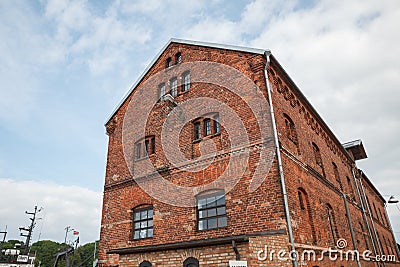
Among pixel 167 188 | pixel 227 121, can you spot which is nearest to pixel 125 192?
pixel 167 188

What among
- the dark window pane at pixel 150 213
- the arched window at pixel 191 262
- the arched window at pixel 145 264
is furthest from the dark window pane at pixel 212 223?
the dark window pane at pixel 150 213

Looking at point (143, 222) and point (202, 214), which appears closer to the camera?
point (202, 214)

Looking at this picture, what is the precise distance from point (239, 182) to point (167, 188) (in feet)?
9.84

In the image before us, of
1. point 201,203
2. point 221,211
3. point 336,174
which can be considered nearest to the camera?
point 221,211

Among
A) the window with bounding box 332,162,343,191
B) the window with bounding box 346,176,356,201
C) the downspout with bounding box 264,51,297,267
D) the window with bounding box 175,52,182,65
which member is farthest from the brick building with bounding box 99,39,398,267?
the window with bounding box 346,176,356,201

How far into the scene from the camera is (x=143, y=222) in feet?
37.6

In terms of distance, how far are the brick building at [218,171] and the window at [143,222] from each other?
0.04m

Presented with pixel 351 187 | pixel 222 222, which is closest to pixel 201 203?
pixel 222 222

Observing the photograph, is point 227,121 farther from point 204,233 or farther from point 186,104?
point 204,233

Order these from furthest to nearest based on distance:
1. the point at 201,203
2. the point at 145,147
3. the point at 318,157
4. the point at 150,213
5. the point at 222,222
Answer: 1. the point at 318,157
2. the point at 145,147
3. the point at 150,213
4. the point at 201,203
5. the point at 222,222

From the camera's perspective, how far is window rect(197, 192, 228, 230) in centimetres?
958

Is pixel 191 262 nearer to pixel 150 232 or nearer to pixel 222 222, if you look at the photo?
pixel 222 222

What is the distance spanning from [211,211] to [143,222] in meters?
3.11

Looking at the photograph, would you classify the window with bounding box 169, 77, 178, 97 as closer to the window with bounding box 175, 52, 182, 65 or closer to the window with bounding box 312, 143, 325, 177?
the window with bounding box 175, 52, 182, 65
